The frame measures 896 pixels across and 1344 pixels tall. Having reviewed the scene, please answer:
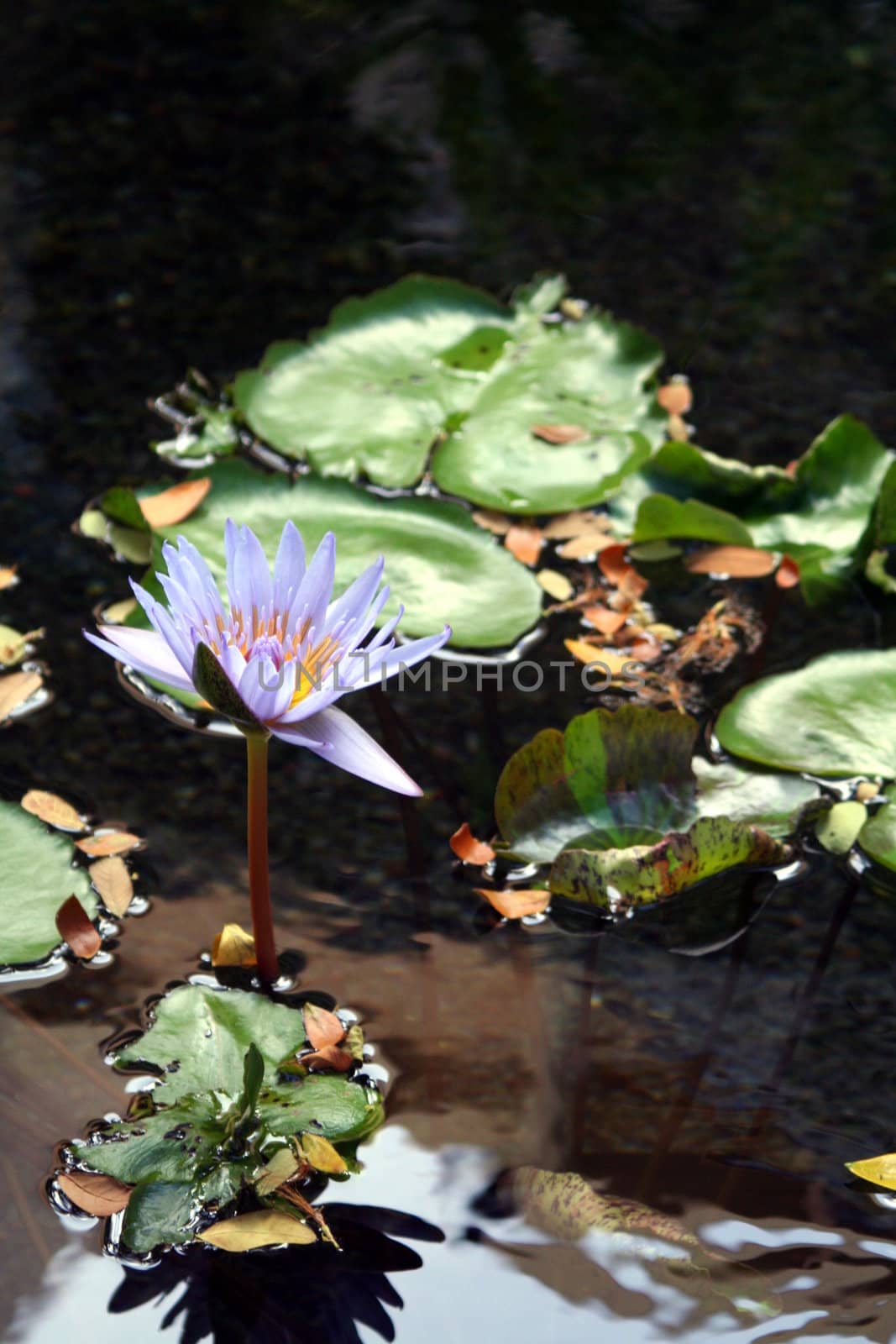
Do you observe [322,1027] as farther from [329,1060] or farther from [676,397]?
[676,397]

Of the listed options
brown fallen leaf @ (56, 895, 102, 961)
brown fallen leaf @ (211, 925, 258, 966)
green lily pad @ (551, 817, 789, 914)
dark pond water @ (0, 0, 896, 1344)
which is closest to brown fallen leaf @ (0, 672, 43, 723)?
dark pond water @ (0, 0, 896, 1344)

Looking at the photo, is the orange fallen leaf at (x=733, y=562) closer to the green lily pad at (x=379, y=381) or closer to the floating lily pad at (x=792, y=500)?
the floating lily pad at (x=792, y=500)

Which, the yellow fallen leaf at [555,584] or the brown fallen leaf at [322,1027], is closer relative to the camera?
the brown fallen leaf at [322,1027]

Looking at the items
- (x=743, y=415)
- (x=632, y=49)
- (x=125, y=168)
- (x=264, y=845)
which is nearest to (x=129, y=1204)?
(x=264, y=845)

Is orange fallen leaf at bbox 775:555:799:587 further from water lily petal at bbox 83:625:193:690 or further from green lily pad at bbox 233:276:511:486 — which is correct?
water lily petal at bbox 83:625:193:690

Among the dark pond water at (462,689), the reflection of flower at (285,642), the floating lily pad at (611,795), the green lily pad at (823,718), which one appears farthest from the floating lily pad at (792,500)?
the reflection of flower at (285,642)

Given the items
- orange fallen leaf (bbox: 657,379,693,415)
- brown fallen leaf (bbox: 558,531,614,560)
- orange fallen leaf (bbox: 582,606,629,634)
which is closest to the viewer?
orange fallen leaf (bbox: 582,606,629,634)
